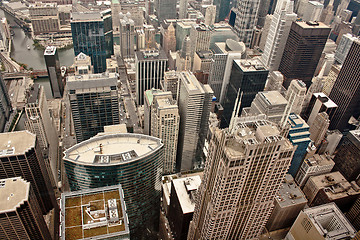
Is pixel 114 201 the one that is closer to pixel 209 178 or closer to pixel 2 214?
pixel 209 178

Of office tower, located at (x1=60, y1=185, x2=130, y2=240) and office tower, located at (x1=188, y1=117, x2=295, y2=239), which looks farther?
office tower, located at (x1=188, y1=117, x2=295, y2=239)

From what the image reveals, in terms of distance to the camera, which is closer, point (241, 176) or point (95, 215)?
point (95, 215)

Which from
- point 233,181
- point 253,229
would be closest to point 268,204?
point 253,229

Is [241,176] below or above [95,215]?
above

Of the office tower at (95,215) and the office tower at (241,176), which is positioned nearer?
the office tower at (95,215)
